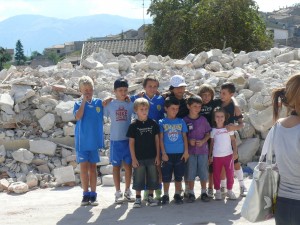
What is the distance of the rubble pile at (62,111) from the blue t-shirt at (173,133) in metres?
1.61

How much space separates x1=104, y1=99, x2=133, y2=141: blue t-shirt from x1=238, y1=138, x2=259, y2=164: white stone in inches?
96.3

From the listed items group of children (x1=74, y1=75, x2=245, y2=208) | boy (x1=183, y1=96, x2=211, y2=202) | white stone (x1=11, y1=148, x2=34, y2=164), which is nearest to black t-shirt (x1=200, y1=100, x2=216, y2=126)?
group of children (x1=74, y1=75, x2=245, y2=208)

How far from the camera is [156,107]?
19.9 feet

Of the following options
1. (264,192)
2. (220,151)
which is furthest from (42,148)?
(264,192)

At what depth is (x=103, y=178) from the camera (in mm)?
7090

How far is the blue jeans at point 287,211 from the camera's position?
2.92 m

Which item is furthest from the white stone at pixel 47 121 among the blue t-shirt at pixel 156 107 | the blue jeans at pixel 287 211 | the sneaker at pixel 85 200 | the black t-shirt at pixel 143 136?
the blue jeans at pixel 287 211

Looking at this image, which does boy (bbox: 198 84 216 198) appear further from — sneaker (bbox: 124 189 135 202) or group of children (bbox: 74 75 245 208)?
sneaker (bbox: 124 189 135 202)

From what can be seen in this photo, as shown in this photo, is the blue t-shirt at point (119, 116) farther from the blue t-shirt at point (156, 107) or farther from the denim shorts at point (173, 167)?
the denim shorts at point (173, 167)

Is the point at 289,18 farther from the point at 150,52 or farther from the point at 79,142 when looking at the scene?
the point at 79,142

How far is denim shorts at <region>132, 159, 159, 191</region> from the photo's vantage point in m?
5.79

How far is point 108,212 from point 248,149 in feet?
9.52

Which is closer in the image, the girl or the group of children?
the group of children

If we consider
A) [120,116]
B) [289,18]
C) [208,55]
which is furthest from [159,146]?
[289,18]
